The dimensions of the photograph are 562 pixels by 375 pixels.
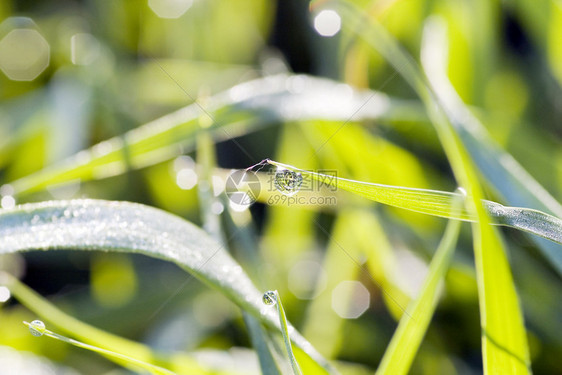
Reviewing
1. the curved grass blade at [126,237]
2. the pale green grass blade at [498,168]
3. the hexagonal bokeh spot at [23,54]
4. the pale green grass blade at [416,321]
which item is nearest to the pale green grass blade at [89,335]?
the curved grass blade at [126,237]

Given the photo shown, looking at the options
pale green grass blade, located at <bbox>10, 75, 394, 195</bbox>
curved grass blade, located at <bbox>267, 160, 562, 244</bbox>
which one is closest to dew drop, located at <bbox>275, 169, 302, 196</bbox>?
curved grass blade, located at <bbox>267, 160, 562, 244</bbox>

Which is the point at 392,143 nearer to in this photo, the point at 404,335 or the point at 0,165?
the point at 404,335

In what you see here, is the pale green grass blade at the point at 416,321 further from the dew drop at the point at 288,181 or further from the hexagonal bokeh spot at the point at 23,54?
the hexagonal bokeh spot at the point at 23,54

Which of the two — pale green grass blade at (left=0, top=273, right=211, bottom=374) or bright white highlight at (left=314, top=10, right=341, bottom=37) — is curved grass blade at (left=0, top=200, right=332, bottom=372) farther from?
bright white highlight at (left=314, top=10, right=341, bottom=37)

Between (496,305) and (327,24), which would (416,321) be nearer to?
(496,305)

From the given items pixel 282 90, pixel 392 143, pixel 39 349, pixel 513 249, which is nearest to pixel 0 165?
pixel 39 349
